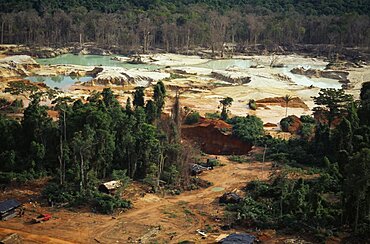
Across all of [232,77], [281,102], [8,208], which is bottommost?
[8,208]

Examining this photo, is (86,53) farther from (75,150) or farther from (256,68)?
(75,150)

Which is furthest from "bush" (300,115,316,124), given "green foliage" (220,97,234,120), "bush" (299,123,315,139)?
"green foliage" (220,97,234,120)

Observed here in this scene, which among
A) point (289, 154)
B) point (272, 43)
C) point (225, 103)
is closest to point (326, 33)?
point (272, 43)

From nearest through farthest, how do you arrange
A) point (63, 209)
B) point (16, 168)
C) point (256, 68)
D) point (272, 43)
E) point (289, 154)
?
1. point (63, 209)
2. point (16, 168)
3. point (289, 154)
4. point (256, 68)
5. point (272, 43)

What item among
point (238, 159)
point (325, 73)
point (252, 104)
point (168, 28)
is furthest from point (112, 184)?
point (168, 28)

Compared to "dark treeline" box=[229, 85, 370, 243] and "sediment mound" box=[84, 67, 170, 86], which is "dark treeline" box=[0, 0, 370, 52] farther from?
"dark treeline" box=[229, 85, 370, 243]

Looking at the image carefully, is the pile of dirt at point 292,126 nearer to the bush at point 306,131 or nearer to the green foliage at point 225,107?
the bush at point 306,131

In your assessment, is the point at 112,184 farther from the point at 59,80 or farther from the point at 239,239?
the point at 59,80

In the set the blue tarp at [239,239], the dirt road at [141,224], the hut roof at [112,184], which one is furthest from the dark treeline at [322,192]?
the hut roof at [112,184]
